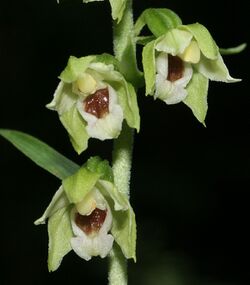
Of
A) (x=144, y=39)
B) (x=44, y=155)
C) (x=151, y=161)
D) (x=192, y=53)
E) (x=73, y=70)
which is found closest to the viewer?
(x=73, y=70)

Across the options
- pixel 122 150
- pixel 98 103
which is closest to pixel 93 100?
pixel 98 103

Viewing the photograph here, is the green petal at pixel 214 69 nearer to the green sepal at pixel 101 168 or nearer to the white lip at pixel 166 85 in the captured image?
the white lip at pixel 166 85

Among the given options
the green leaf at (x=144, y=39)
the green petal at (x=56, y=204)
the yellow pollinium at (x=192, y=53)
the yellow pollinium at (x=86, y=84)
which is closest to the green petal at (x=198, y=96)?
the yellow pollinium at (x=192, y=53)

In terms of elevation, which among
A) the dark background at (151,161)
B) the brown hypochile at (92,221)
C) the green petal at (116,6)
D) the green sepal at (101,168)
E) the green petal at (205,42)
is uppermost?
the green petal at (116,6)

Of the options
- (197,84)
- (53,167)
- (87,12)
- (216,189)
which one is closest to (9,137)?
(53,167)

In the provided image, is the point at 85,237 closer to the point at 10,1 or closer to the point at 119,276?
the point at 119,276

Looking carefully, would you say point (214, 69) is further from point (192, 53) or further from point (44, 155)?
point (44, 155)
